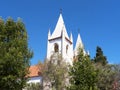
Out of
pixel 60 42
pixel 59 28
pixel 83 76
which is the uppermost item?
pixel 59 28

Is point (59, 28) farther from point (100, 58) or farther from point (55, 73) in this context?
point (55, 73)

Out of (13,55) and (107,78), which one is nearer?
(13,55)

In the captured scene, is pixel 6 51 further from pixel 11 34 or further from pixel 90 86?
pixel 90 86

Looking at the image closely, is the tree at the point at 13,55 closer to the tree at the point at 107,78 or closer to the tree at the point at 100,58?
the tree at the point at 107,78

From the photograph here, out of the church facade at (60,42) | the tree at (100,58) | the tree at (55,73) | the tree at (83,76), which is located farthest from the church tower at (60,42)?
the tree at (83,76)

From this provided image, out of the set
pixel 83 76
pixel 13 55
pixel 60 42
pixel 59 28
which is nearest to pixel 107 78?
pixel 83 76

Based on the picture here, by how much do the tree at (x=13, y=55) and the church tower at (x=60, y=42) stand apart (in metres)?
42.2

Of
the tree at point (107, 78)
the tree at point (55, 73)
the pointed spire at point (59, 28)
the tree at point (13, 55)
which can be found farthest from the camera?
the pointed spire at point (59, 28)

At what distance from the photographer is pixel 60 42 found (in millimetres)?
64438

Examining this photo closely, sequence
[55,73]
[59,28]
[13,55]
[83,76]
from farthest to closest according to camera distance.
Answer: [59,28], [55,73], [83,76], [13,55]

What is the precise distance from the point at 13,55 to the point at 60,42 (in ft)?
151

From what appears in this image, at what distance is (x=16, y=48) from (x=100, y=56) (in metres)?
29.0

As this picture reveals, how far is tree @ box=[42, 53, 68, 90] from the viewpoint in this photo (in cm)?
4003

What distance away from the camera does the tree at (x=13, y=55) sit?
18203 mm
